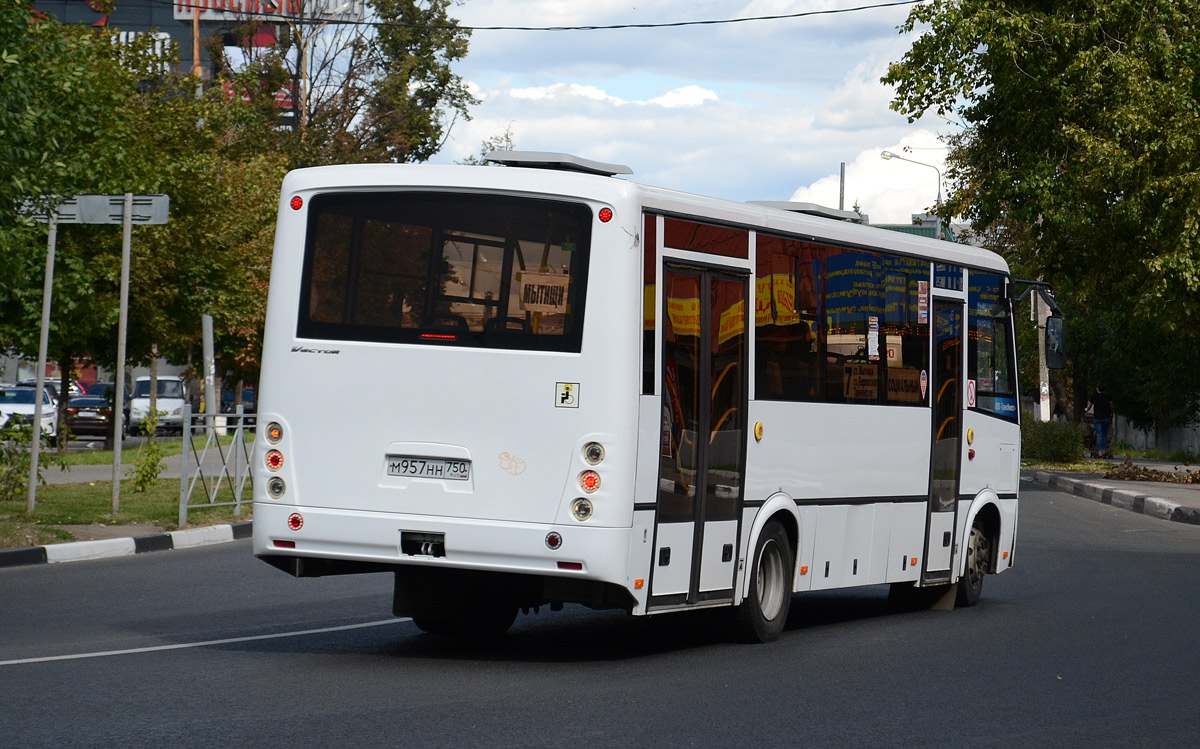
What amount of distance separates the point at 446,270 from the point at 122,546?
846 cm

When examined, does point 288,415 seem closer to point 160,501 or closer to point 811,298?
point 811,298

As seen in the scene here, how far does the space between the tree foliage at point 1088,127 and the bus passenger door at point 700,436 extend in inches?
768

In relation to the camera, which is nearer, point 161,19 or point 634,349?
point 634,349

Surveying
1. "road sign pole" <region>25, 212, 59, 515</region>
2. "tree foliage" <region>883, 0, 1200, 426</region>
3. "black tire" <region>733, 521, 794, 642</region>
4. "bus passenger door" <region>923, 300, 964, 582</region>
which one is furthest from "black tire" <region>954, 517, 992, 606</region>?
"tree foliage" <region>883, 0, 1200, 426</region>

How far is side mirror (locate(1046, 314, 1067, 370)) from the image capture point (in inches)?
561

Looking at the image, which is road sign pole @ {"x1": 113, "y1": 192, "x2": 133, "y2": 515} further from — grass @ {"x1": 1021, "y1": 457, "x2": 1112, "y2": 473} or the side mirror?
grass @ {"x1": 1021, "y1": 457, "x2": 1112, "y2": 473}

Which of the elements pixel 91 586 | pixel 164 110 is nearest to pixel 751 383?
pixel 91 586

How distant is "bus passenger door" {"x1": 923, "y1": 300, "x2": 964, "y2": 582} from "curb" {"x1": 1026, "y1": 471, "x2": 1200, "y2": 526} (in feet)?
40.8

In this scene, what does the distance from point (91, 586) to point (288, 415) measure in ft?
15.6

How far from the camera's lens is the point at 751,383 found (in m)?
10.4

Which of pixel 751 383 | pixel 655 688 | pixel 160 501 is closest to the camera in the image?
pixel 655 688

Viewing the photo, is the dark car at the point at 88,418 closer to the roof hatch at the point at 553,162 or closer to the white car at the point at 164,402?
the white car at the point at 164,402

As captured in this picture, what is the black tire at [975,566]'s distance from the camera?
13578 millimetres

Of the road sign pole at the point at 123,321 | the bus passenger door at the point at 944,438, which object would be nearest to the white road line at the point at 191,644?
the bus passenger door at the point at 944,438
